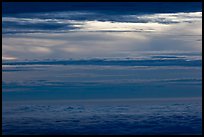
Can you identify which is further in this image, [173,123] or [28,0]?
[173,123]

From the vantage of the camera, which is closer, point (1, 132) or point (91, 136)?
point (1, 132)

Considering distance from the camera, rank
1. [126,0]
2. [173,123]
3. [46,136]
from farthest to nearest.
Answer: [173,123] < [46,136] < [126,0]

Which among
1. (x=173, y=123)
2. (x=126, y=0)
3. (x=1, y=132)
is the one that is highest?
(x=126, y=0)

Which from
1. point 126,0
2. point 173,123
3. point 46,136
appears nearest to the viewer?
point 126,0

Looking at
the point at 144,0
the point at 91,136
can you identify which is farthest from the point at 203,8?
the point at 91,136

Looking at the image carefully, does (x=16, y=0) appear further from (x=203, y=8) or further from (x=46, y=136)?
(x=203, y=8)

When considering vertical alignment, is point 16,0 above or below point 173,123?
above

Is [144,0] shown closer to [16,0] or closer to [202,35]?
[202,35]

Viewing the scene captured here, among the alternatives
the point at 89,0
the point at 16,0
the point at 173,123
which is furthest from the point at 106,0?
the point at 173,123

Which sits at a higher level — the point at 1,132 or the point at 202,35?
the point at 202,35
